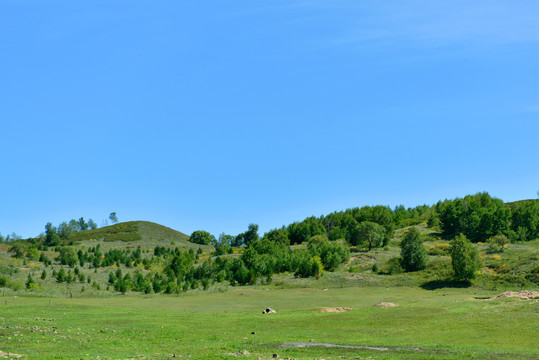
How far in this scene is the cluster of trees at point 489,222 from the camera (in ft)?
478

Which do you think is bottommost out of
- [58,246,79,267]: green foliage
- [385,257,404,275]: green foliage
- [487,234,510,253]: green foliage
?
[385,257,404,275]: green foliage

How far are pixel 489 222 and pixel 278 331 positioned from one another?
121 metres

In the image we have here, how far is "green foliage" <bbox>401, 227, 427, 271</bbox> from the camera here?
330 feet

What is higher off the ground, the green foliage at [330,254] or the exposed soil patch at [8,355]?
the green foliage at [330,254]

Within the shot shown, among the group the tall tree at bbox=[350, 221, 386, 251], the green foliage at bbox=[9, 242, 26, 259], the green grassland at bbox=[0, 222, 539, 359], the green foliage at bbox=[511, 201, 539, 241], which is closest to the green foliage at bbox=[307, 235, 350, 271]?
the green grassland at bbox=[0, 222, 539, 359]

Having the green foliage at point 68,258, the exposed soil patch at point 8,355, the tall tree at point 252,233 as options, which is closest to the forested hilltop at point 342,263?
the green foliage at point 68,258

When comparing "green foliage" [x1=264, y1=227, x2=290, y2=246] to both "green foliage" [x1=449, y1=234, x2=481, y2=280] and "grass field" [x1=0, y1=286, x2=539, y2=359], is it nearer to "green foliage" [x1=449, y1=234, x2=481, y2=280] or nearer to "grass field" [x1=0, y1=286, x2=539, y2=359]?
"green foliage" [x1=449, y1=234, x2=481, y2=280]

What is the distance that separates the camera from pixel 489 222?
14600 cm

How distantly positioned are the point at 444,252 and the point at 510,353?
91.6 m

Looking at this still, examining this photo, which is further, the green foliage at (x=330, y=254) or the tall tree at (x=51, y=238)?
the tall tree at (x=51, y=238)

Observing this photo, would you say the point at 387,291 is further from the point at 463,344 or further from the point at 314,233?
the point at 314,233

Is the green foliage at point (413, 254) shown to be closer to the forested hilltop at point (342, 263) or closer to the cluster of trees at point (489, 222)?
the forested hilltop at point (342, 263)

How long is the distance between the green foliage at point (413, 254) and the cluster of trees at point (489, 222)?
170ft

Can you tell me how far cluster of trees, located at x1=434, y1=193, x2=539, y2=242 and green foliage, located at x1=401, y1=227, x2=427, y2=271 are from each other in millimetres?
51832
